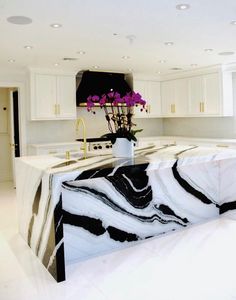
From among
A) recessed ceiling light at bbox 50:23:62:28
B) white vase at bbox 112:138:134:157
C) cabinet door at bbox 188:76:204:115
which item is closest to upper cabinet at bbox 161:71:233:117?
cabinet door at bbox 188:76:204:115

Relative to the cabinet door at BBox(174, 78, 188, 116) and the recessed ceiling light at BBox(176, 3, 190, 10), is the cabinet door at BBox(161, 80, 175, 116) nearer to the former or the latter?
the cabinet door at BBox(174, 78, 188, 116)

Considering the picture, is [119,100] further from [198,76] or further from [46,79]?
[198,76]

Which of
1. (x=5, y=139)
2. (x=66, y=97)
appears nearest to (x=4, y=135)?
(x=5, y=139)

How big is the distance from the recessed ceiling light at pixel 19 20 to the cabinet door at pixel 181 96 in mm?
4587

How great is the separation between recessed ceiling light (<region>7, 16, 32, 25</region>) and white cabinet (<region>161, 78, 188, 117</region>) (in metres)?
4.59

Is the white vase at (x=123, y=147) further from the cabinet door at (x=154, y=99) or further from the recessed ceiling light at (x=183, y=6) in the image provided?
the cabinet door at (x=154, y=99)

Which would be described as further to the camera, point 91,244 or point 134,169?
point 91,244

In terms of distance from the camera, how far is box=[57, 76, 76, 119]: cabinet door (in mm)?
6539

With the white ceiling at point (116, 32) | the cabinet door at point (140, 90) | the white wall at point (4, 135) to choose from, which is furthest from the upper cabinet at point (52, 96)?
the white wall at point (4, 135)

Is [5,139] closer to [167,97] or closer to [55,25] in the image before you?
[167,97]

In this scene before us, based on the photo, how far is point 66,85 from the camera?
21.7 ft

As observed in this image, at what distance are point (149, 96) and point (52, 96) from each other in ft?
8.03

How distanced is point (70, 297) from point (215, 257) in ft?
4.84

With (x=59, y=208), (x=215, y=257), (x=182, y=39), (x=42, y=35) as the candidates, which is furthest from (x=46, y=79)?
(x=215, y=257)
